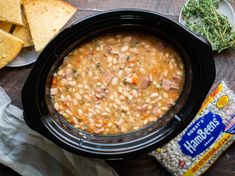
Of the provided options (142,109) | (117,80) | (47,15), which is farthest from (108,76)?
(47,15)

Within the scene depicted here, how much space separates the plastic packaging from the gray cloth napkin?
10.2 inches

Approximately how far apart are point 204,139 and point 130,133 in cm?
28

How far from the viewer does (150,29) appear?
62.8 inches

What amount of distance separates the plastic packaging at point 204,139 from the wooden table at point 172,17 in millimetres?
41

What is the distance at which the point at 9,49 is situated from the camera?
5.84 ft

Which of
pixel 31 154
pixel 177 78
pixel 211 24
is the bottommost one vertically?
pixel 31 154

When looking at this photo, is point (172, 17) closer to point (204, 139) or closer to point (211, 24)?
point (211, 24)

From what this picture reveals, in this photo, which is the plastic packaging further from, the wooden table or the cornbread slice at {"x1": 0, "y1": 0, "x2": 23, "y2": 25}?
the cornbread slice at {"x1": 0, "y1": 0, "x2": 23, "y2": 25}

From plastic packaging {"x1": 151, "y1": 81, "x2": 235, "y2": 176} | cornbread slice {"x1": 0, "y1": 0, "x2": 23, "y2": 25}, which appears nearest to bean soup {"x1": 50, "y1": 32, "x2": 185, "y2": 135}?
plastic packaging {"x1": 151, "y1": 81, "x2": 235, "y2": 176}

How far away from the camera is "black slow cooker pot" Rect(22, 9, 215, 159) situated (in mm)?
1534

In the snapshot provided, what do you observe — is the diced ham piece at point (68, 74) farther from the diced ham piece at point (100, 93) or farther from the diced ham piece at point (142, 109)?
the diced ham piece at point (142, 109)

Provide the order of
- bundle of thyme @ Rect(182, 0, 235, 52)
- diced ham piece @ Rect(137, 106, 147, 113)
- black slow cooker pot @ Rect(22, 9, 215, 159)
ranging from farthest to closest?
bundle of thyme @ Rect(182, 0, 235, 52), diced ham piece @ Rect(137, 106, 147, 113), black slow cooker pot @ Rect(22, 9, 215, 159)

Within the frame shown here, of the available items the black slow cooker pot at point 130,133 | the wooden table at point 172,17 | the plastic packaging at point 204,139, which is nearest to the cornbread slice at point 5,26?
the wooden table at point 172,17

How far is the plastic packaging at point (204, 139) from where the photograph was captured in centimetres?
178
